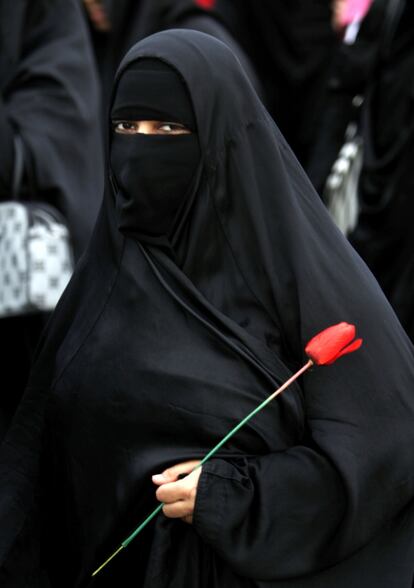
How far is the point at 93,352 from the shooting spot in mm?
3066

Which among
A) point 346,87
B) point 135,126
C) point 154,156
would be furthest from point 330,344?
point 346,87

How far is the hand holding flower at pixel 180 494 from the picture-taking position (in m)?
2.82

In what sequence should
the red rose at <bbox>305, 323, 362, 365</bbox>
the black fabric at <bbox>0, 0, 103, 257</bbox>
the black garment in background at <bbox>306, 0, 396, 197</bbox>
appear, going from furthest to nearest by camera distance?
the black garment in background at <bbox>306, 0, 396, 197</bbox> → the black fabric at <bbox>0, 0, 103, 257</bbox> → the red rose at <bbox>305, 323, 362, 365</bbox>

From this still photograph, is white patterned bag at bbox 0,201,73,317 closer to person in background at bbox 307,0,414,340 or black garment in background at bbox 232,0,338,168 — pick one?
person in background at bbox 307,0,414,340

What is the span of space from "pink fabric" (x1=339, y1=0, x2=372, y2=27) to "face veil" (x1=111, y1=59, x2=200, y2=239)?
147 inches

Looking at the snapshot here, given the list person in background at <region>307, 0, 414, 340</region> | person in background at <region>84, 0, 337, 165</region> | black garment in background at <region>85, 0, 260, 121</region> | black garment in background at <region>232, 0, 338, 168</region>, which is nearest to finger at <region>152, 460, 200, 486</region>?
person in background at <region>307, 0, 414, 340</region>

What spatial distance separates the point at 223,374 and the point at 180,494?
265 mm

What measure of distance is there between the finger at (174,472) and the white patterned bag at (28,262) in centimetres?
157

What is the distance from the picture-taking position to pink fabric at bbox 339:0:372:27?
6631 millimetres

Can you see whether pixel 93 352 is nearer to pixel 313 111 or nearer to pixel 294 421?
pixel 294 421

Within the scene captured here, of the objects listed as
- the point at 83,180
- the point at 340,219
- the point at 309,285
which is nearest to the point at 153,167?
the point at 309,285

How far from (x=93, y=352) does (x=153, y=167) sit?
1.36ft

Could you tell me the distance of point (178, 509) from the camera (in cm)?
283

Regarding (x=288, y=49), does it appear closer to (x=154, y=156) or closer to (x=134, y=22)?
(x=134, y=22)
